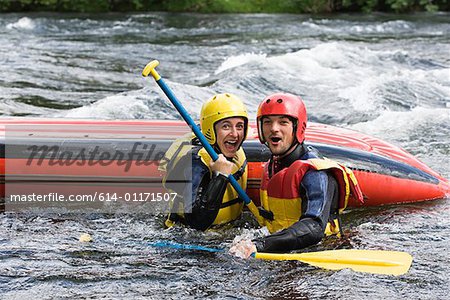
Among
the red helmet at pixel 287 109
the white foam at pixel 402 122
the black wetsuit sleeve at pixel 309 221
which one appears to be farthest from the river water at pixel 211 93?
the red helmet at pixel 287 109

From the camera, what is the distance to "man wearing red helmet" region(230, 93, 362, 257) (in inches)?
161

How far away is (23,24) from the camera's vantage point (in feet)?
60.1

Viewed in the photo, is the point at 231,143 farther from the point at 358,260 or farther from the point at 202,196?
the point at 358,260

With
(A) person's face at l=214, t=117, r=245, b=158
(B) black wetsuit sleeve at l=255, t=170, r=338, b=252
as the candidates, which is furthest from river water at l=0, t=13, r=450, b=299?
(A) person's face at l=214, t=117, r=245, b=158

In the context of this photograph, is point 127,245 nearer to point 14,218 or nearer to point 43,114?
point 14,218

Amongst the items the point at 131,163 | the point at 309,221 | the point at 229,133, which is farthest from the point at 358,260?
the point at 131,163

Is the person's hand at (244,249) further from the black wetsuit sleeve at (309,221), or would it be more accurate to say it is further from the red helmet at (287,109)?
the red helmet at (287,109)

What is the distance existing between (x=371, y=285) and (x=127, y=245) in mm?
1647

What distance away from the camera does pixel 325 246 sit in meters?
4.57

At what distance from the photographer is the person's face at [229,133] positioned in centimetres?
464

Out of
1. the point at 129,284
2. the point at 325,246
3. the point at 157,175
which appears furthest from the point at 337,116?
the point at 129,284

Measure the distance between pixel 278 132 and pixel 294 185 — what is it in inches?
12.9

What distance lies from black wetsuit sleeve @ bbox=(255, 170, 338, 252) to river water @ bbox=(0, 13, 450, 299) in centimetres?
25

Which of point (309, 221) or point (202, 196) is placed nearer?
point (309, 221)
